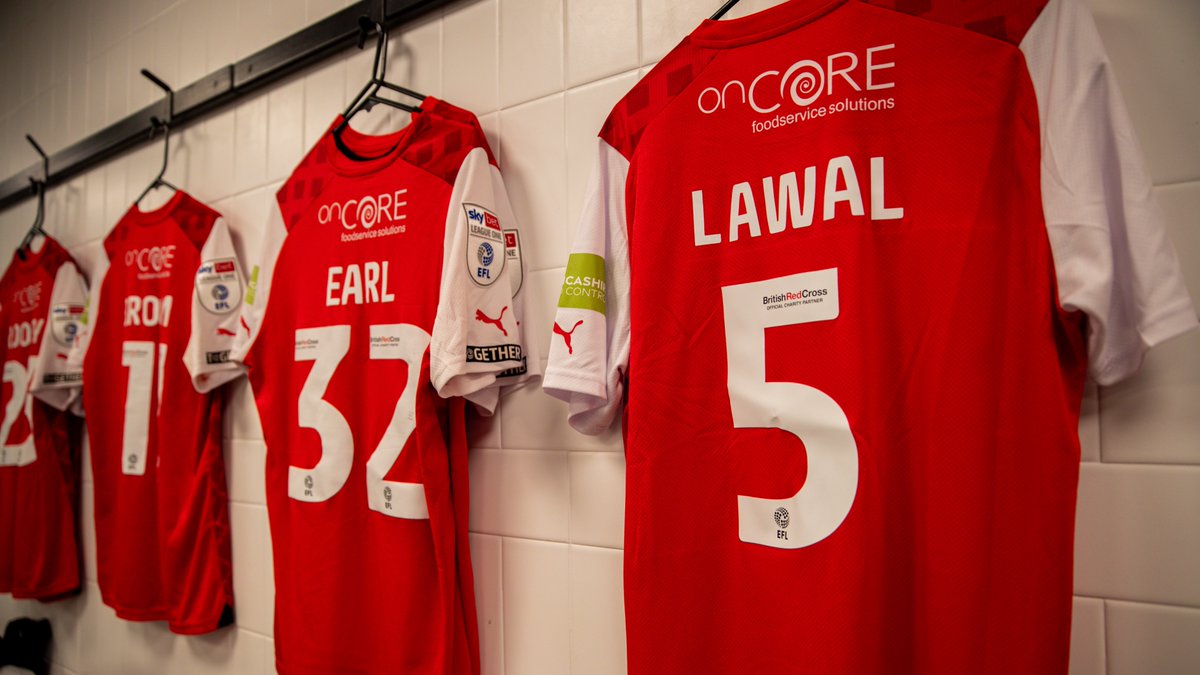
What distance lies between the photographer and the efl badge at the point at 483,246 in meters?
0.89

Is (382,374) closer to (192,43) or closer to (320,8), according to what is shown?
(320,8)

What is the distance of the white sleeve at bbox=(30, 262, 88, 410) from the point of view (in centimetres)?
161

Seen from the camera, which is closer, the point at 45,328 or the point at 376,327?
the point at 376,327

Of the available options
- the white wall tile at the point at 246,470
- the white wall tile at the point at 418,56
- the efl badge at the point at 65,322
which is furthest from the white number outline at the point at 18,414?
the white wall tile at the point at 418,56

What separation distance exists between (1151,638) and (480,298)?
0.82m

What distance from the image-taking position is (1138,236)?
1.77ft

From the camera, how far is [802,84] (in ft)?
→ 2.31

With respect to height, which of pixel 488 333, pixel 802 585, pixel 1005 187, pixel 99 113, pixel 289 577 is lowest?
pixel 289 577

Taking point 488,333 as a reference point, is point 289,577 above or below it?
below

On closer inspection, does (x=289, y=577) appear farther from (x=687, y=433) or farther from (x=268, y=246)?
(x=687, y=433)

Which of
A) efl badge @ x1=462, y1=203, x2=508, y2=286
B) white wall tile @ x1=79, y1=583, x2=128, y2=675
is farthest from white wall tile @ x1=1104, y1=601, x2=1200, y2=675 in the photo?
white wall tile @ x1=79, y1=583, x2=128, y2=675

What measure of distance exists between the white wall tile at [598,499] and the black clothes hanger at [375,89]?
24.4 inches

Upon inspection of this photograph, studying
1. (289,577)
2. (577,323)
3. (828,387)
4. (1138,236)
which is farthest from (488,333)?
(1138,236)

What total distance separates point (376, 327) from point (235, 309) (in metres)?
0.52
